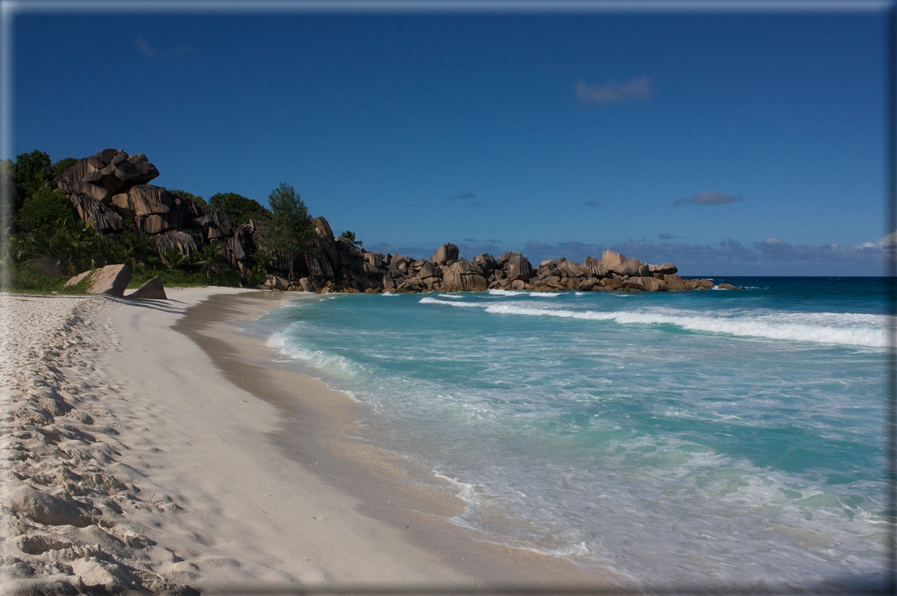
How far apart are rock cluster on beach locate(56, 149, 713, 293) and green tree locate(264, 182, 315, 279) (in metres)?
1.39

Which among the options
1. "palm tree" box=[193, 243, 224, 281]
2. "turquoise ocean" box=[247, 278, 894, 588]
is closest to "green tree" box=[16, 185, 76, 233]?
"palm tree" box=[193, 243, 224, 281]

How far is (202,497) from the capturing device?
3881mm

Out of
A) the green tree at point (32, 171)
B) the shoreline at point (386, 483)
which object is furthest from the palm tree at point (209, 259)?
the shoreline at point (386, 483)

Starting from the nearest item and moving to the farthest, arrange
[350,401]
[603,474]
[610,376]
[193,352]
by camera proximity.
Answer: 1. [603,474]
2. [350,401]
3. [610,376]
4. [193,352]

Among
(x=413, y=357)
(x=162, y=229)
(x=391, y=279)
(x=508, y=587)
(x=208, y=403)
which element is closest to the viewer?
(x=508, y=587)

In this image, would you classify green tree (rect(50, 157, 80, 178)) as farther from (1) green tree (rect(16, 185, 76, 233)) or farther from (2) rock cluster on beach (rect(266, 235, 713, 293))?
(2) rock cluster on beach (rect(266, 235, 713, 293))

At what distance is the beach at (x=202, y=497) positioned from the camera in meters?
2.78

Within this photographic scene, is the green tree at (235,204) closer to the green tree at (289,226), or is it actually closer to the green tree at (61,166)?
the green tree at (289,226)

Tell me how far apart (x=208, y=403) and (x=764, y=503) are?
7103 mm

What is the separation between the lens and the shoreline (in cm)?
363

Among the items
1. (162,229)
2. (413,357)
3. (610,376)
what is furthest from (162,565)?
(162,229)

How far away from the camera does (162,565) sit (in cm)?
278

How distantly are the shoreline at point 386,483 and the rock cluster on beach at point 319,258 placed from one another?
1912 inches

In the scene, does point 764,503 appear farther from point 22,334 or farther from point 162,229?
point 162,229
